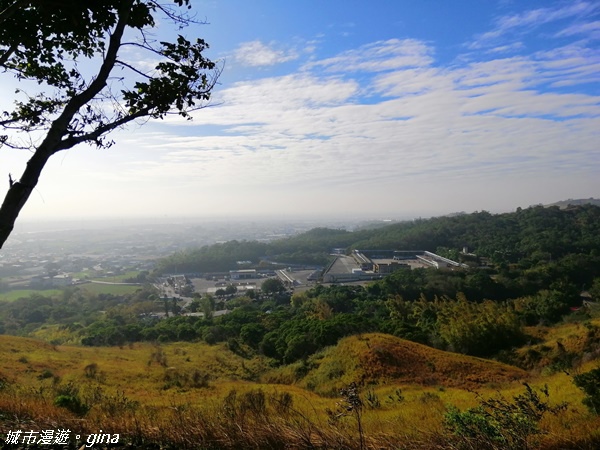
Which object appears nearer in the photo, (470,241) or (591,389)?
(591,389)

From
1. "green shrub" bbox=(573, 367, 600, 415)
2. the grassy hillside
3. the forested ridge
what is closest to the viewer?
"green shrub" bbox=(573, 367, 600, 415)

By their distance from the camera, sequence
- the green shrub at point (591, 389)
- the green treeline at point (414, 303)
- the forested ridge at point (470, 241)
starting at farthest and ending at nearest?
the forested ridge at point (470, 241), the green treeline at point (414, 303), the green shrub at point (591, 389)

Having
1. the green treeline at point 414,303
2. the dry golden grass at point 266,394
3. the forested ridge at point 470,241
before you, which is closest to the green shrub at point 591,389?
the dry golden grass at point 266,394

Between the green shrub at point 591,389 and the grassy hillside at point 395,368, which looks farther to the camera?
the grassy hillside at point 395,368

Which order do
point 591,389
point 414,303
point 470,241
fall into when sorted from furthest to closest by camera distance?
point 470,241, point 414,303, point 591,389

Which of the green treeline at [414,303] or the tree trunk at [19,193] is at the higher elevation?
the tree trunk at [19,193]

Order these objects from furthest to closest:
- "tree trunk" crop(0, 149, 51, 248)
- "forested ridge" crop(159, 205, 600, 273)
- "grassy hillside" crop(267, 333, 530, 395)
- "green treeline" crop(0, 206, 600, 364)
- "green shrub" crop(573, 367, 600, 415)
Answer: "forested ridge" crop(159, 205, 600, 273)
"green treeline" crop(0, 206, 600, 364)
"grassy hillside" crop(267, 333, 530, 395)
"green shrub" crop(573, 367, 600, 415)
"tree trunk" crop(0, 149, 51, 248)

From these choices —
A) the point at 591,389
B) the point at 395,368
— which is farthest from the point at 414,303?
the point at 591,389

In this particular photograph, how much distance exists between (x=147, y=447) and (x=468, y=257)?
50930 millimetres

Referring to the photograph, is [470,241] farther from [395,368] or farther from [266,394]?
[266,394]

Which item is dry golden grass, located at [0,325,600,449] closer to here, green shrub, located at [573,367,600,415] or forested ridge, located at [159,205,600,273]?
green shrub, located at [573,367,600,415]

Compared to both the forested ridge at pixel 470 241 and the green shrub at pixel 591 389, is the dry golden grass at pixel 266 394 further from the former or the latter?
the forested ridge at pixel 470 241

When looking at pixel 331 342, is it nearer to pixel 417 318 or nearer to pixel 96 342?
pixel 417 318

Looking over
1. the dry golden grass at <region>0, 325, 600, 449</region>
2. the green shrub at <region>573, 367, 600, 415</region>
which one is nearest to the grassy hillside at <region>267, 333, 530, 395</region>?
the dry golden grass at <region>0, 325, 600, 449</region>
